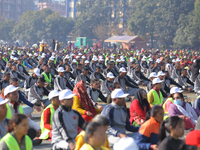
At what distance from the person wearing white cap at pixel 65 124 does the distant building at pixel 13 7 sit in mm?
104573

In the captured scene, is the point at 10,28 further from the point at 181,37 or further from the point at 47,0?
the point at 47,0

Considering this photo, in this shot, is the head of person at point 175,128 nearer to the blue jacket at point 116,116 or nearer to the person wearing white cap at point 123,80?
the blue jacket at point 116,116

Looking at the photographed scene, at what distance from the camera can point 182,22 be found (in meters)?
51.6

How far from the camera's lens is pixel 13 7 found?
4385 inches

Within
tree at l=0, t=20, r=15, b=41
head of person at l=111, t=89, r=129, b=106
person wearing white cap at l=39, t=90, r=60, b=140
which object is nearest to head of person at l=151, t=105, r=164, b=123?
head of person at l=111, t=89, r=129, b=106

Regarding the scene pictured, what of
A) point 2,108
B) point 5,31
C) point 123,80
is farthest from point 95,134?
point 5,31

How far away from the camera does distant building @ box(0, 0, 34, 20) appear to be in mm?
107062

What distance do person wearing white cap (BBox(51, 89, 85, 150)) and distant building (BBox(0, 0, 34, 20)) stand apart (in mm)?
104573

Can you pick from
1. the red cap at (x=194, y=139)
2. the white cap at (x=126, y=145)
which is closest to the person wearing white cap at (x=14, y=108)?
the red cap at (x=194, y=139)

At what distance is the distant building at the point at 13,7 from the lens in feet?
351

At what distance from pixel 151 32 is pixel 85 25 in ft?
55.8

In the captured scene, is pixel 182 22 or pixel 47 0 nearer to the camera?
pixel 182 22

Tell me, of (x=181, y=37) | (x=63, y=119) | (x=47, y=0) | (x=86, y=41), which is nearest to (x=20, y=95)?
(x=63, y=119)

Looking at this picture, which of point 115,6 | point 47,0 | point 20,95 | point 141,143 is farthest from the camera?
point 47,0
